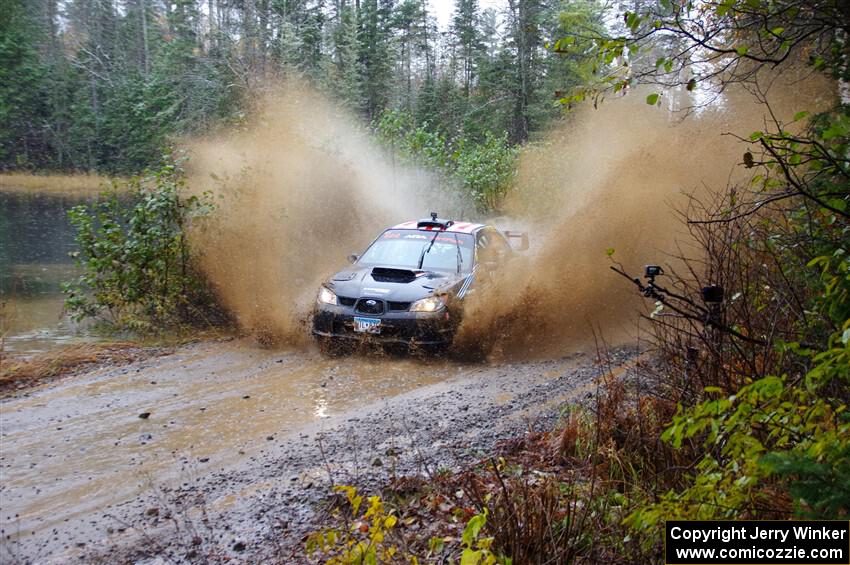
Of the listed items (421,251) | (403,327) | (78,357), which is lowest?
(78,357)

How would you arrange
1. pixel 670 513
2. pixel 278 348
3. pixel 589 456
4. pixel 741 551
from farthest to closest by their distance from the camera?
pixel 278 348, pixel 589 456, pixel 670 513, pixel 741 551

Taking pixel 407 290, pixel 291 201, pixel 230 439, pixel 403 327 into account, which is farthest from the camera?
pixel 291 201

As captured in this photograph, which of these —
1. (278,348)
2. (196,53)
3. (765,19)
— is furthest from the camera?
(196,53)

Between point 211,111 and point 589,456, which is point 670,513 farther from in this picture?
point 211,111

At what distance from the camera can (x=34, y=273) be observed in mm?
18484

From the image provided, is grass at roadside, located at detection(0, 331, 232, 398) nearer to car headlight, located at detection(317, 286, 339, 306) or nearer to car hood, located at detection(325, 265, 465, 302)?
car headlight, located at detection(317, 286, 339, 306)

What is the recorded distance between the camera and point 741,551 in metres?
2.81

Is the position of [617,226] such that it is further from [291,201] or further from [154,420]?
[154,420]

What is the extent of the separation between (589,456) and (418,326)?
4.52m

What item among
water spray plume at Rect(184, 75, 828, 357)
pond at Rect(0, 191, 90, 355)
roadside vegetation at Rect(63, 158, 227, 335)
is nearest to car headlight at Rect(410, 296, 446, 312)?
water spray plume at Rect(184, 75, 828, 357)

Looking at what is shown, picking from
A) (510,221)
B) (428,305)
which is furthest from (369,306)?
(510,221)

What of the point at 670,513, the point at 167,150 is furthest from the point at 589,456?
the point at 167,150

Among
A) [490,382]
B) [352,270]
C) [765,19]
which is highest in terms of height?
[765,19]

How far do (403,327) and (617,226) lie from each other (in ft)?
16.8
